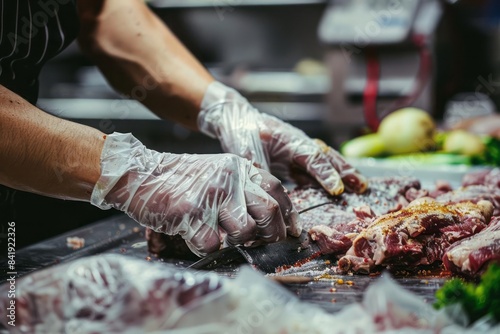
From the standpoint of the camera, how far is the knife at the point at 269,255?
2.06 metres

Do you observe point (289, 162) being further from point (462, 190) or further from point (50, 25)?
point (50, 25)

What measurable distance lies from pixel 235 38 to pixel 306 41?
698mm

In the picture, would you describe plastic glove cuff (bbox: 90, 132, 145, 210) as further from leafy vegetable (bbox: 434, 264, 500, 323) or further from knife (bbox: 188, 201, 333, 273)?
leafy vegetable (bbox: 434, 264, 500, 323)

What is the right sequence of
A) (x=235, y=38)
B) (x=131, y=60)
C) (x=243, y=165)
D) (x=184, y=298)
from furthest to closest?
(x=235, y=38) → (x=131, y=60) → (x=243, y=165) → (x=184, y=298)

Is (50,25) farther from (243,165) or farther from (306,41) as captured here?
(306,41)

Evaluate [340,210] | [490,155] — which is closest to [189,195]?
[340,210]

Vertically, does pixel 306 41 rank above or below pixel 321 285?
above

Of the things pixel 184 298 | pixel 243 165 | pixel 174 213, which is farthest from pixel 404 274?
pixel 184 298

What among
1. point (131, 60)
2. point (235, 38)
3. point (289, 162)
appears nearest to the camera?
point (289, 162)

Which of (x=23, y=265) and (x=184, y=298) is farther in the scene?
(x=23, y=265)

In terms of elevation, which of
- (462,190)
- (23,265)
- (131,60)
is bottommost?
(23,265)

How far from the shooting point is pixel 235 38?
6.80m

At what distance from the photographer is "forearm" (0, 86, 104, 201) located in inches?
74.1

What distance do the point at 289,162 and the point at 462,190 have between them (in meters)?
0.67
